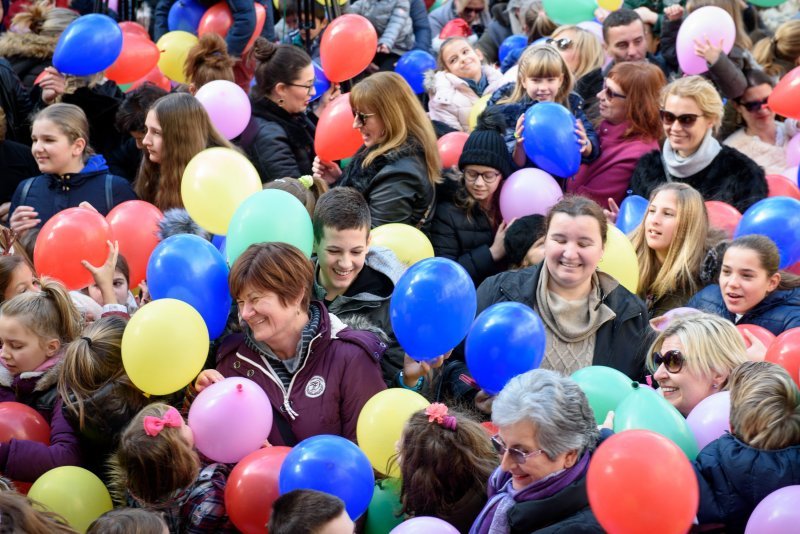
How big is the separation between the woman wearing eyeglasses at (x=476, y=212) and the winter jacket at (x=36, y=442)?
1.98m

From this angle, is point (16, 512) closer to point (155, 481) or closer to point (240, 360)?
point (155, 481)

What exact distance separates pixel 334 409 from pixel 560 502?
100cm

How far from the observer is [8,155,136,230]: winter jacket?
5129 mm

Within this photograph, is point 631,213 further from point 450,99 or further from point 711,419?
point 711,419

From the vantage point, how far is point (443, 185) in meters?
5.20

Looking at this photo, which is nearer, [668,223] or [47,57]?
[668,223]

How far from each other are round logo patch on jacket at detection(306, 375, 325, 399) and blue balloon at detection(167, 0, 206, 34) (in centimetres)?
422

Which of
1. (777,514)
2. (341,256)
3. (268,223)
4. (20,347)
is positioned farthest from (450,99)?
(777,514)

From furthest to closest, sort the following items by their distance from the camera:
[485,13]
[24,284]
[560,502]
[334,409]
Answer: [485,13]
[24,284]
[334,409]
[560,502]

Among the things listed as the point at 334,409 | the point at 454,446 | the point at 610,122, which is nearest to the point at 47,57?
the point at 610,122

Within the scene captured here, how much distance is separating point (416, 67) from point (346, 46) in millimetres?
1107

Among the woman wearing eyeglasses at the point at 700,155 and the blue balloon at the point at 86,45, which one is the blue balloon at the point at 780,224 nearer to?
the woman wearing eyeglasses at the point at 700,155

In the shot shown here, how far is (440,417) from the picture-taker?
3082 mm

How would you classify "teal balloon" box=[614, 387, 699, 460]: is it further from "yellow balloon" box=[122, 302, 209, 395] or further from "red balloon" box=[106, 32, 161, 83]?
"red balloon" box=[106, 32, 161, 83]
